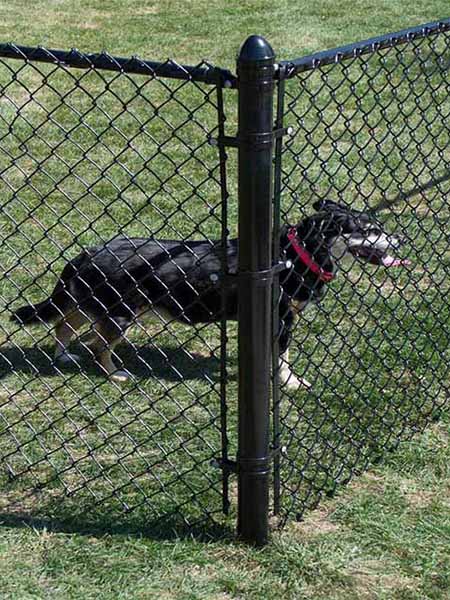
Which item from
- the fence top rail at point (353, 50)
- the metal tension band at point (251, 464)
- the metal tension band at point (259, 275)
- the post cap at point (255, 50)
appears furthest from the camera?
the metal tension band at point (251, 464)

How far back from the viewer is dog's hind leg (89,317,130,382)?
187 inches

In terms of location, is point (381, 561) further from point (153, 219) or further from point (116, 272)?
point (153, 219)

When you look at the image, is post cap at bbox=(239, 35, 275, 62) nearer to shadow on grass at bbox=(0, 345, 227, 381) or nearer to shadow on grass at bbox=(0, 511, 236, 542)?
shadow on grass at bbox=(0, 511, 236, 542)

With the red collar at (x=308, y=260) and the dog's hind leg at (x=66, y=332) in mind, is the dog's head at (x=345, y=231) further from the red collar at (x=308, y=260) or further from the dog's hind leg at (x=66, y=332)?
the dog's hind leg at (x=66, y=332)

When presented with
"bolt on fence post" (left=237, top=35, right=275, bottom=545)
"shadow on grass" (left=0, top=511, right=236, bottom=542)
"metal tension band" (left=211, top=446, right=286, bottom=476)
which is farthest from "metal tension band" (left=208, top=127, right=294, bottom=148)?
"shadow on grass" (left=0, top=511, right=236, bottom=542)

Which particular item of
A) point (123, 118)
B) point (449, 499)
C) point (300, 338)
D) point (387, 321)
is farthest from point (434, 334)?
point (123, 118)

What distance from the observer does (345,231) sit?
458 centimetres

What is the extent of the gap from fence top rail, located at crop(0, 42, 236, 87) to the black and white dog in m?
1.39

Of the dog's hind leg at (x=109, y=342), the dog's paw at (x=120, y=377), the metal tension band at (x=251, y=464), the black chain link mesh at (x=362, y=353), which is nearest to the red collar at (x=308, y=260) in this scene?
the black chain link mesh at (x=362, y=353)

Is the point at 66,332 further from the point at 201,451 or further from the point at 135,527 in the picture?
the point at 135,527

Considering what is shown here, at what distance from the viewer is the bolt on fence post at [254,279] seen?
2.80 m

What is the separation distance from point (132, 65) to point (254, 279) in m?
0.71

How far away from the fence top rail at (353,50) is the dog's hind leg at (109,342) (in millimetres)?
1907

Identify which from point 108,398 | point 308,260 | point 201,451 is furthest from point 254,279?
point 108,398
